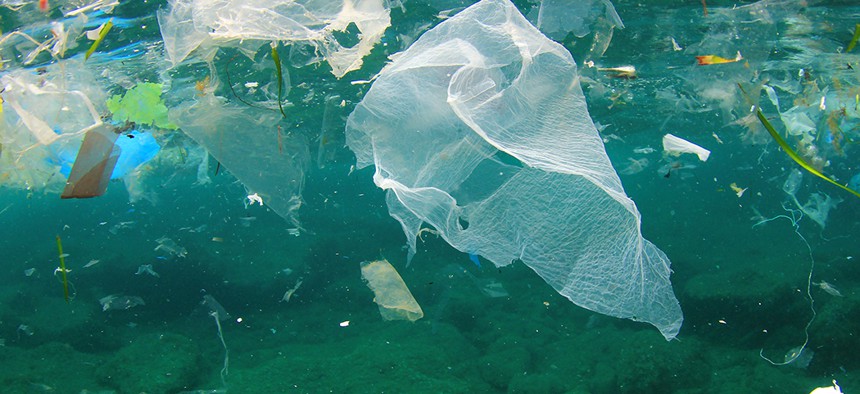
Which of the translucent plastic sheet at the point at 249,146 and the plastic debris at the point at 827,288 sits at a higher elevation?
the translucent plastic sheet at the point at 249,146

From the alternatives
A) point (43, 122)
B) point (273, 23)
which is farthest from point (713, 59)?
point (43, 122)

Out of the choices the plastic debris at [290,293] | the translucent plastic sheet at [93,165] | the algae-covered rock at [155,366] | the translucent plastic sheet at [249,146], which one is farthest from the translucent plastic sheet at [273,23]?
the plastic debris at [290,293]

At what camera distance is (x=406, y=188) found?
2830 millimetres

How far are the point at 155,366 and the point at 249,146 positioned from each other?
177 inches

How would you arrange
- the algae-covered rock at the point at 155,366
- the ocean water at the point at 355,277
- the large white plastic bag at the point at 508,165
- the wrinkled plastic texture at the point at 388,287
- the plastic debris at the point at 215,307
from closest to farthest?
the large white plastic bag at the point at 508,165
the wrinkled plastic texture at the point at 388,287
the ocean water at the point at 355,277
the algae-covered rock at the point at 155,366
the plastic debris at the point at 215,307

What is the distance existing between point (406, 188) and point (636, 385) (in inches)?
204

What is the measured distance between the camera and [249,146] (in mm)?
4801

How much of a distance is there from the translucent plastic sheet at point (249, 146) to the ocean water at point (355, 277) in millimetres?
24

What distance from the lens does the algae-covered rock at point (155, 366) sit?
21.9 feet

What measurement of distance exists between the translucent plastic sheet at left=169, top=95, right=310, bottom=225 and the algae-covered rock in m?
3.67

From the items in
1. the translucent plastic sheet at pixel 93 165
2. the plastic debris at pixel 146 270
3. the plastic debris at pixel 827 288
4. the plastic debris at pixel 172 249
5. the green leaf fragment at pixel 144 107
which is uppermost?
the translucent plastic sheet at pixel 93 165

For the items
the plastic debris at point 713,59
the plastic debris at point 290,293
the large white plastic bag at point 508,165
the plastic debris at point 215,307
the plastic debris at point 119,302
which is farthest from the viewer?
the plastic debris at point 290,293

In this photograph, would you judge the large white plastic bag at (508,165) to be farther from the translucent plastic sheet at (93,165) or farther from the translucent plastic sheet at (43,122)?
the translucent plastic sheet at (43,122)

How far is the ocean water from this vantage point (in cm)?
613
